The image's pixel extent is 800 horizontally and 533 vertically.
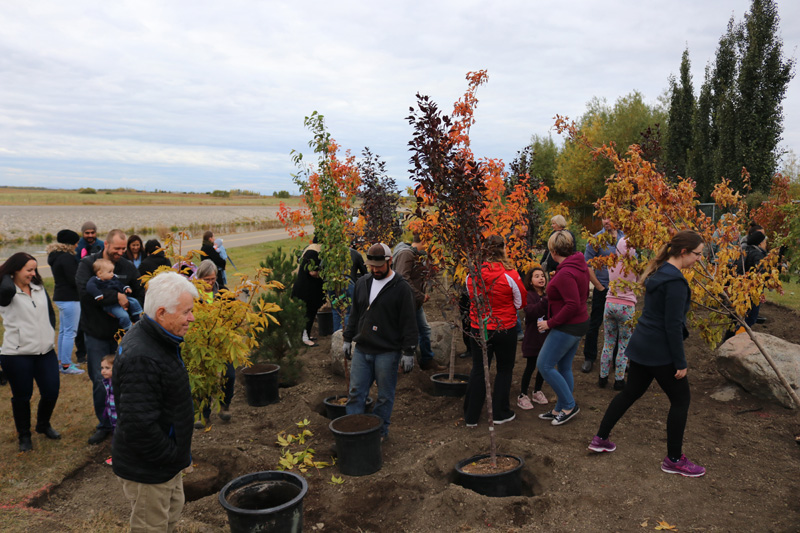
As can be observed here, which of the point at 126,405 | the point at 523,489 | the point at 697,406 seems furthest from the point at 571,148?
the point at 126,405

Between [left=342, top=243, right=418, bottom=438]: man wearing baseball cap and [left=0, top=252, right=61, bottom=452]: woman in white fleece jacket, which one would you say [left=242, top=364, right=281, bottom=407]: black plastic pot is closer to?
[left=342, top=243, right=418, bottom=438]: man wearing baseball cap

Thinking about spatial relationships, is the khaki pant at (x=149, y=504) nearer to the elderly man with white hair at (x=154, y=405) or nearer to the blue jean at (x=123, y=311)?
the elderly man with white hair at (x=154, y=405)

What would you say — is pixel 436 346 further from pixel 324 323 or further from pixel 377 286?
pixel 377 286

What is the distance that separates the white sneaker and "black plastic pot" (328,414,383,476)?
6.78 feet

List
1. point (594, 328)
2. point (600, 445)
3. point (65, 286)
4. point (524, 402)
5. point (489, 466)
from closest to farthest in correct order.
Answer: point (489, 466)
point (600, 445)
point (524, 402)
point (594, 328)
point (65, 286)

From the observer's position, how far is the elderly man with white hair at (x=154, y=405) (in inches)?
107

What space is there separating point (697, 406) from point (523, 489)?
2.83 m

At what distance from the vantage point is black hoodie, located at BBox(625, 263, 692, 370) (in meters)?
4.13

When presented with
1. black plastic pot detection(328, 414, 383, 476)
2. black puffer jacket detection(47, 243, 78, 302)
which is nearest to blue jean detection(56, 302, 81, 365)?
black puffer jacket detection(47, 243, 78, 302)

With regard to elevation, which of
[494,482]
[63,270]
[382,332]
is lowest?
[494,482]

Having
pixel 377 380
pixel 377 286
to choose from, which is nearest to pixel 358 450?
pixel 377 380

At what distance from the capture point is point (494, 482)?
4219mm

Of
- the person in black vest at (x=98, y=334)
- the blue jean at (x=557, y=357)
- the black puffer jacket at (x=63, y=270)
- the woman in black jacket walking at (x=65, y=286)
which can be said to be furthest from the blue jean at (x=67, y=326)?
the blue jean at (x=557, y=357)

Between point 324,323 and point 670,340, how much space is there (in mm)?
6951
